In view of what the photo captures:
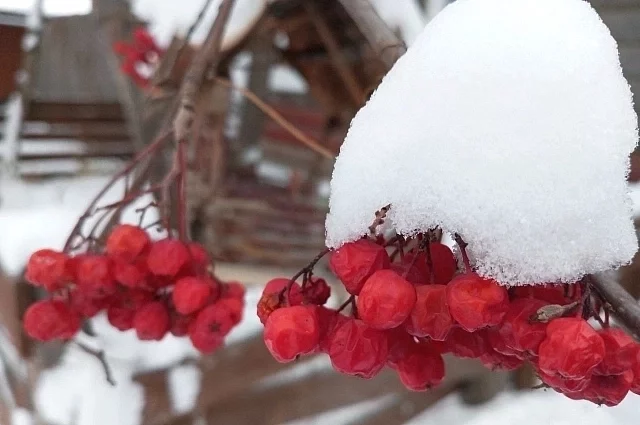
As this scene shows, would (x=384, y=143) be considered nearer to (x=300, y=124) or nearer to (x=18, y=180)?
(x=18, y=180)

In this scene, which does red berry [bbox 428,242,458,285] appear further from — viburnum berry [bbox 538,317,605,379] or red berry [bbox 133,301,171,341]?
red berry [bbox 133,301,171,341]

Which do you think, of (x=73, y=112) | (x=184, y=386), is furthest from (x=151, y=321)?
(x=73, y=112)

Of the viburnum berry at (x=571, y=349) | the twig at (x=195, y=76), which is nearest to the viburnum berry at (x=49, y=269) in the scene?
the twig at (x=195, y=76)

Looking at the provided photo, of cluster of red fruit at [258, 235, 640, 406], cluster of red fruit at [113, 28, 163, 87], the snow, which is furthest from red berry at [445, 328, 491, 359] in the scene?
cluster of red fruit at [113, 28, 163, 87]

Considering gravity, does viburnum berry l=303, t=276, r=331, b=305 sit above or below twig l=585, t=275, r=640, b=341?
below

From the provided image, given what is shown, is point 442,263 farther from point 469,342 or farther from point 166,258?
point 166,258

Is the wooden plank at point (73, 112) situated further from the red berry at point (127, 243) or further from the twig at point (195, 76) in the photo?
the red berry at point (127, 243)
